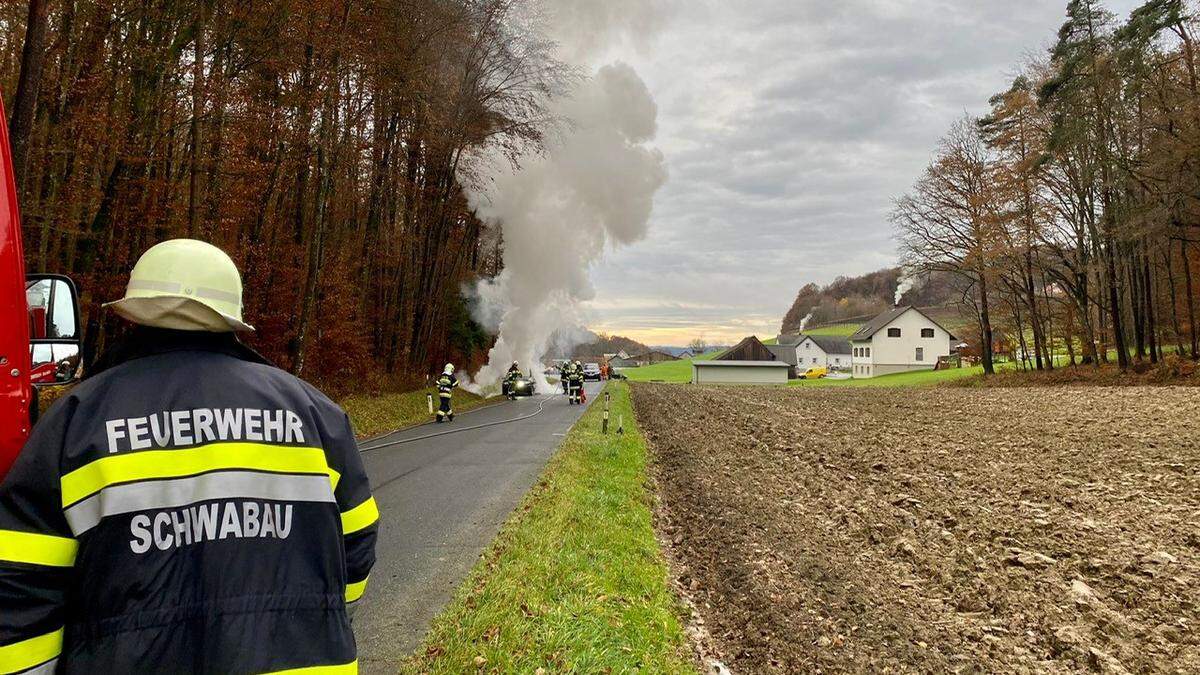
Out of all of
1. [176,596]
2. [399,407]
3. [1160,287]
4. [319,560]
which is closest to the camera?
[176,596]

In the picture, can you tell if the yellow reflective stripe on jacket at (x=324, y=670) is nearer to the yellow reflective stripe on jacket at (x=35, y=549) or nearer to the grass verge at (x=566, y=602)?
the yellow reflective stripe on jacket at (x=35, y=549)

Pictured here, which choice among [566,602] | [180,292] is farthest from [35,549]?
[566,602]

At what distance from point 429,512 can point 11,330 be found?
18.9 feet

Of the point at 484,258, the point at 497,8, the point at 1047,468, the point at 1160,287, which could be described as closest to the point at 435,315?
the point at 484,258

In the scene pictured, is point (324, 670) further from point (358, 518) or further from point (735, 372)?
point (735, 372)

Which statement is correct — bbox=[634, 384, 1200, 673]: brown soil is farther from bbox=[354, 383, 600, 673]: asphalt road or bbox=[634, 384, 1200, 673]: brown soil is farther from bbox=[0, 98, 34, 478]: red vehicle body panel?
bbox=[0, 98, 34, 478]: red vehicle body panel

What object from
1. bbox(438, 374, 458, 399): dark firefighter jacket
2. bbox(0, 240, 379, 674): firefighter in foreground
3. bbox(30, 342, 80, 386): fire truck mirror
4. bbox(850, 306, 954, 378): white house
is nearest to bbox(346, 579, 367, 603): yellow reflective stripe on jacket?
bbox(0, 240, 379, 674): firefighter in foreground

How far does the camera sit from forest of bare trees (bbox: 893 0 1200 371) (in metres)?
22.6

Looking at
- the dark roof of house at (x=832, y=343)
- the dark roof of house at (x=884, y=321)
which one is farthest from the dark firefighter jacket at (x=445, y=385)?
the dark roof of house at (x=832, y=343)

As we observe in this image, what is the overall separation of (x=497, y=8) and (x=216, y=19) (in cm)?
1161

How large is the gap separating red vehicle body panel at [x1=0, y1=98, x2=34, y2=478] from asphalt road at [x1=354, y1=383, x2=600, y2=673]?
7.63 ft

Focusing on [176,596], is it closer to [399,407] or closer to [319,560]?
[319,560]

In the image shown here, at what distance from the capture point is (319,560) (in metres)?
1.86

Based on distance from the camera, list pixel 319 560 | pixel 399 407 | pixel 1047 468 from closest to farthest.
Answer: pixel 319 560
pixel 1047 468
pixel 399 407
